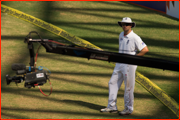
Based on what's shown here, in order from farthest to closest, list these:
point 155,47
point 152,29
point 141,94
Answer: point 152,29, point 155,47, point 141,94

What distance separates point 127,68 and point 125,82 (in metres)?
0.35

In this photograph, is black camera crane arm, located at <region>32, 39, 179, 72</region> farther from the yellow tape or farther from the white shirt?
the yellow tape

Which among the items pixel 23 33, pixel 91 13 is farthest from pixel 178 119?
pixel 91 13

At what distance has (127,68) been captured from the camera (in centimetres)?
604

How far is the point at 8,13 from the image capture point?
11.7 metres

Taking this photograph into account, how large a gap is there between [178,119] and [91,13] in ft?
25.1

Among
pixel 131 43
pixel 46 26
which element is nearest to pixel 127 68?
pixel 131 43

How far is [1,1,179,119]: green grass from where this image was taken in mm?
6594

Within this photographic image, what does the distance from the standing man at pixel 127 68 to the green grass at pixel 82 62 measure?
308mm

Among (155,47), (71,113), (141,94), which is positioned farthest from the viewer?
(155,47)

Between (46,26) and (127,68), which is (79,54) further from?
(46,26)

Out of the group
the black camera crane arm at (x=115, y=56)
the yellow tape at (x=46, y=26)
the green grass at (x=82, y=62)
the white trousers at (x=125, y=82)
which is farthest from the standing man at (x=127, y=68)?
the yellow tape at (x=46, y=26)

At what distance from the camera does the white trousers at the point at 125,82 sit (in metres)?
6.07

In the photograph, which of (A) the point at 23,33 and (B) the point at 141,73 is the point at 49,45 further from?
(A) the point at 23,33
